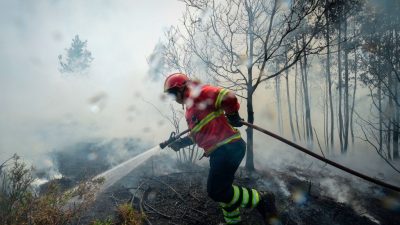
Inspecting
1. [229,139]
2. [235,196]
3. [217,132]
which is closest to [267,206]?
[235,196]

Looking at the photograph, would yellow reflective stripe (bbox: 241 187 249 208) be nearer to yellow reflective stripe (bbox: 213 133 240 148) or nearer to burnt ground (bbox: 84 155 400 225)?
yellow reflective stripe (bbox: 213 133 240 148)

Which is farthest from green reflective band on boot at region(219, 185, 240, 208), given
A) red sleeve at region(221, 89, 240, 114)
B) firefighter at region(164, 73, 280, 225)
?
red sleeve at region(221, 89, 240, 114)

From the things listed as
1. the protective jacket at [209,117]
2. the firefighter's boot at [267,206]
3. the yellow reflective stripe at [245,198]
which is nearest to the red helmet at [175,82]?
the protective jacket at [209,117]

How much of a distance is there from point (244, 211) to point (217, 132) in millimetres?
2180

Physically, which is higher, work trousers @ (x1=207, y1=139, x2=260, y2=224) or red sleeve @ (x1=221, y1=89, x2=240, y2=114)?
red sleeve @ (x1=221, y1=89, x2=240, y2=114)

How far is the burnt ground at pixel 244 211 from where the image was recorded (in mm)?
5320

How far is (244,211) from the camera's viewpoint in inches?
211

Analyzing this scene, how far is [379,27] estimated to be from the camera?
14.0m

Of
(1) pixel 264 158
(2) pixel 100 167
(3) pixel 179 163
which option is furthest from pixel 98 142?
(1) pixel 264 158

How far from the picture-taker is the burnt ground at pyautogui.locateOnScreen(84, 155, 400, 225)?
209 inches

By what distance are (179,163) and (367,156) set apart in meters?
11.7

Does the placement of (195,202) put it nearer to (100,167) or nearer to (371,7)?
(100,167)

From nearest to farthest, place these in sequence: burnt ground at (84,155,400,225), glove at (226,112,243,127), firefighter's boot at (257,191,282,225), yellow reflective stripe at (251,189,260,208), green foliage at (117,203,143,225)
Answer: glove at (226,112,243,127)
yellow reflective stripe at (251,189,260,208)
firefighter's boot at (257,191,282,225)
green foliage at (117,203,143,225)
burnt ground at (84,155,400,225)

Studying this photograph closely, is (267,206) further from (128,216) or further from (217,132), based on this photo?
(128,216)
